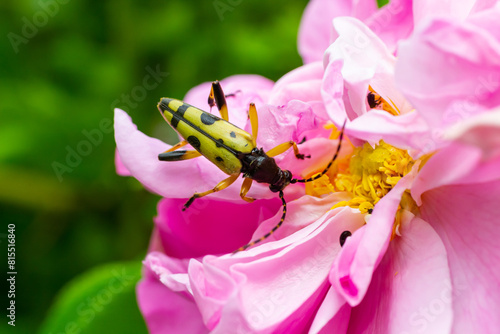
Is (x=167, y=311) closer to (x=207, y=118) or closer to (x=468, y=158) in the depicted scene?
(x=207, y=118)

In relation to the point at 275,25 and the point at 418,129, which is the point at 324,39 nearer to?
the point at 418,129

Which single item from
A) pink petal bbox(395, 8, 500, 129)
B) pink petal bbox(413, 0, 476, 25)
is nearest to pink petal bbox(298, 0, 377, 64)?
pink petal bbox(413, 0, 476, 25)

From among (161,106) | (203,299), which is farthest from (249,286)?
(161,106)

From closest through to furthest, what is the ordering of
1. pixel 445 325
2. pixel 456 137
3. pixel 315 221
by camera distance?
pixel 456 137
pixel 445 325
pixel 315 221

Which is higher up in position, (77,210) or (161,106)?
(161,106)

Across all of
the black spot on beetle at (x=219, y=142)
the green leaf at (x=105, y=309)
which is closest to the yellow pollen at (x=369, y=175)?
the black spot on beetle at (x=219, y=142)

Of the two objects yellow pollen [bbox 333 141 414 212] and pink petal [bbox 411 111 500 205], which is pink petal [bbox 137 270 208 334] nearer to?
yellow pollen [bbox 333 141 414 212]
